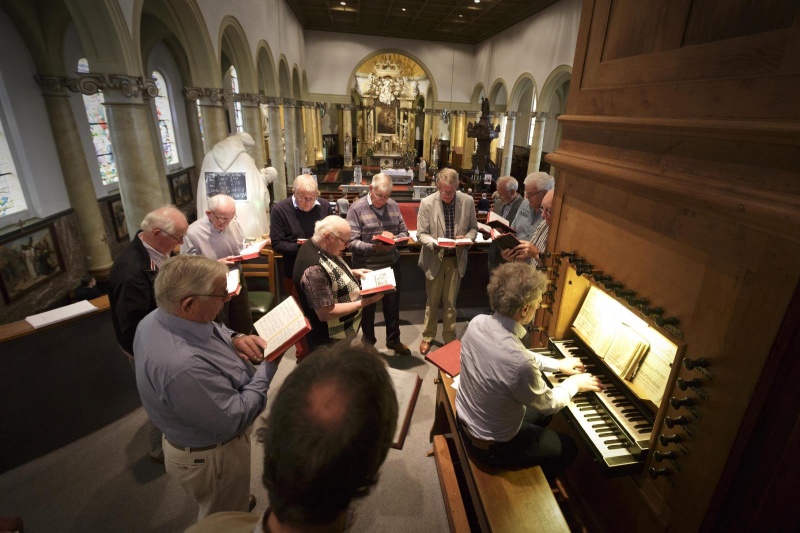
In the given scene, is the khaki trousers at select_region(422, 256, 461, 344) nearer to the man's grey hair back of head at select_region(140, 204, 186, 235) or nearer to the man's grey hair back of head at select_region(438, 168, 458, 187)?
the man's grey hair back of head at select_region(438, 168, 458, 187)

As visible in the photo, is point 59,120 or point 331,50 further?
point 331,50

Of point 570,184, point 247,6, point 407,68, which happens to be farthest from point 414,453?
point 407,68

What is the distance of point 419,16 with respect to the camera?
53.3 ft

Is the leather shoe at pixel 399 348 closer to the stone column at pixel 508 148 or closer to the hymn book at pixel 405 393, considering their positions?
the hymn book at pixel 405 393

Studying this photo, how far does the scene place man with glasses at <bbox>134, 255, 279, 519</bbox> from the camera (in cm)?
184

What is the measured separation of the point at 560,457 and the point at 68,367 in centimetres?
395

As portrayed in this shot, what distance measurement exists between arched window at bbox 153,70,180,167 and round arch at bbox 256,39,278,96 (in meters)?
2.84

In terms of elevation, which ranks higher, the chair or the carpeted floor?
the chair

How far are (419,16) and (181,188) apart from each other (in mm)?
11657

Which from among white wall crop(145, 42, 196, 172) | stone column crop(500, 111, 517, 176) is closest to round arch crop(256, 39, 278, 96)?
white wall crop(145, 42, 196, 172)

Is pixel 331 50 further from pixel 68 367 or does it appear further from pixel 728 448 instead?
pixel 728 448

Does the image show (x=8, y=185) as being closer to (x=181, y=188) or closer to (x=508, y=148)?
(x=181, y=188)

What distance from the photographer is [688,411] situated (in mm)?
1794

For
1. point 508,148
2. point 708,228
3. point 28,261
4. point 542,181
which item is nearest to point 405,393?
point 708,228
